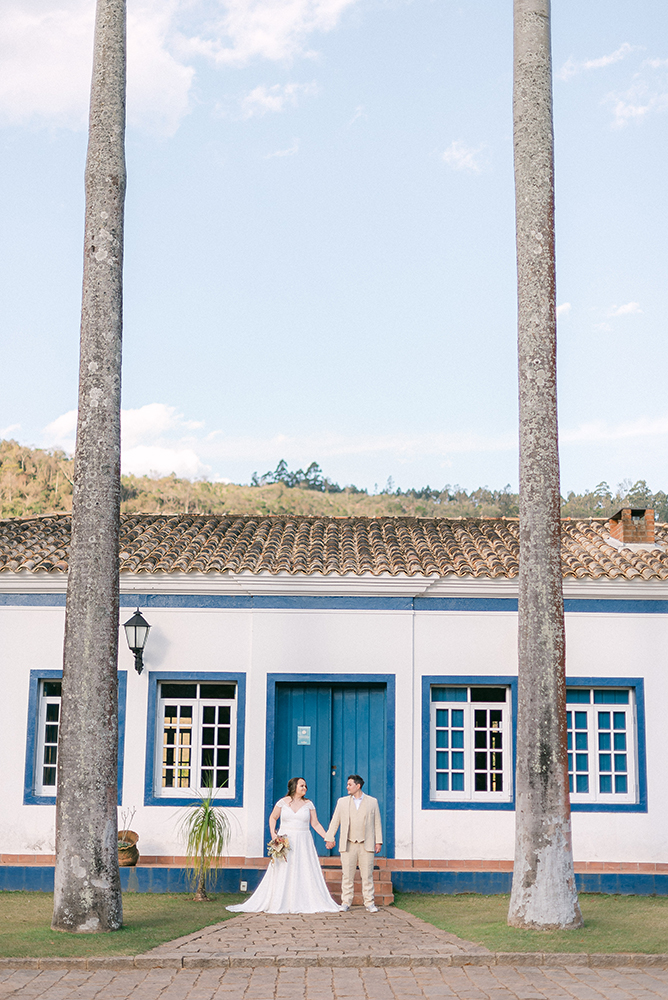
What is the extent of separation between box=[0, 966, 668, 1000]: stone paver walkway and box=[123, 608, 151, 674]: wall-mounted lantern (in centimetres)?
517

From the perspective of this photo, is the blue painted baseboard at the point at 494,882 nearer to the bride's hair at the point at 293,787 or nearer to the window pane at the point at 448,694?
the bride's hair at the point at 293,787

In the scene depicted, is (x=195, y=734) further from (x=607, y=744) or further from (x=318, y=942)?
(x=607, y=744)

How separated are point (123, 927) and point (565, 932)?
149 inches

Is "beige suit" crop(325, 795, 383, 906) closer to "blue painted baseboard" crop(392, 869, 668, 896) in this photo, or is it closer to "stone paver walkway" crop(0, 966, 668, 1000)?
"blue painted baseboard" crop(392, 869, 668, 896)

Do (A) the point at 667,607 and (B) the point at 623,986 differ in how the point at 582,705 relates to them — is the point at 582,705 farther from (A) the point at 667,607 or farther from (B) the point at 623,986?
(B) the point at 623,986

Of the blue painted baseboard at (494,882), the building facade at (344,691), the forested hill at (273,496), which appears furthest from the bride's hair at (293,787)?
the forested hill at (273,496)

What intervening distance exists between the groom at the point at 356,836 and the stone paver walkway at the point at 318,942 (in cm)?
35

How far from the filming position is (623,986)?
698 cm

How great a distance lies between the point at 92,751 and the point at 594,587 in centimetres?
667

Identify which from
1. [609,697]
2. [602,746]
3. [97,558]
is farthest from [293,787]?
[609,697]

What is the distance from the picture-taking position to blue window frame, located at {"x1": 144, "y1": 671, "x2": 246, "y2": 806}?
1252 centimetres

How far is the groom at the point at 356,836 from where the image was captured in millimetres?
10188

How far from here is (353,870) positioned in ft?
33.7

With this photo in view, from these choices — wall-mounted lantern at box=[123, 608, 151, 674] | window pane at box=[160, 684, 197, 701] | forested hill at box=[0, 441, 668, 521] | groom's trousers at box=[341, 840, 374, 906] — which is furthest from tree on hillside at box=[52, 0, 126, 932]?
forested hill at box=[0, 441, 668, 521]
